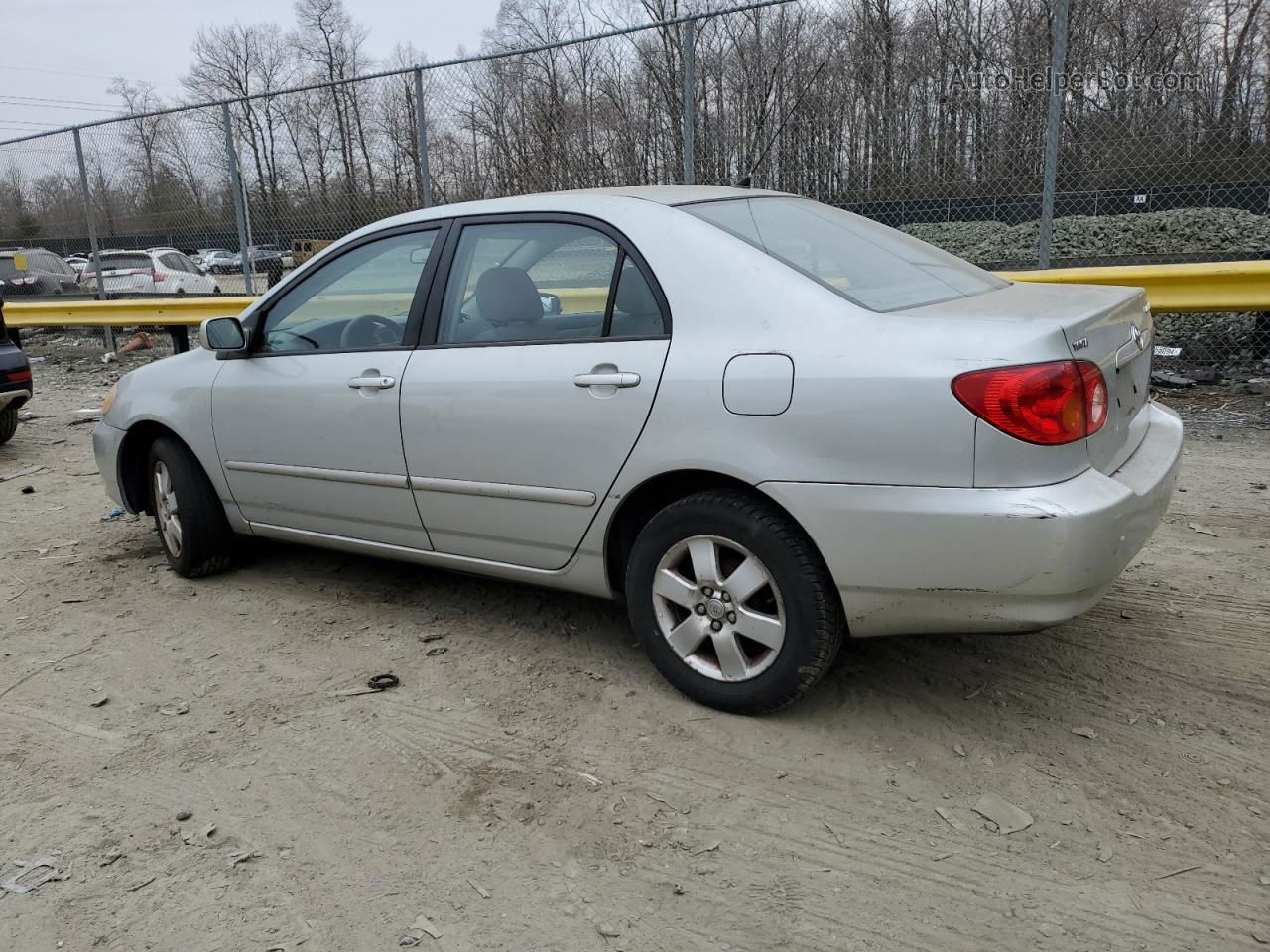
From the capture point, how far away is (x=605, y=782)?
281 cm

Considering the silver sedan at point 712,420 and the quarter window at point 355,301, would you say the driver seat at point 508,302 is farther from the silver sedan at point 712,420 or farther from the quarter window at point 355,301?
the quarter window at point 355,301

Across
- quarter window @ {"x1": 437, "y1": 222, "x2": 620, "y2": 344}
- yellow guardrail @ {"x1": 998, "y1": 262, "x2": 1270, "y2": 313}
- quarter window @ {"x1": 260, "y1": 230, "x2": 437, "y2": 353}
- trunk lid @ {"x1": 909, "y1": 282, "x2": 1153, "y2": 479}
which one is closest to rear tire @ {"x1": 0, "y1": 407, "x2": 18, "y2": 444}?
quarter window @ {"x1": 260, "y1": 230, "x2": 437, "y2": 353}

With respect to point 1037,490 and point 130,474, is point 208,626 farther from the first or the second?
point 1037,490

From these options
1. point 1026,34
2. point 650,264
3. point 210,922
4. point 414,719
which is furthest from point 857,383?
point 1026,34

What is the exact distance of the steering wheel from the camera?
3783mm

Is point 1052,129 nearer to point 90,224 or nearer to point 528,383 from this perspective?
point 528,383

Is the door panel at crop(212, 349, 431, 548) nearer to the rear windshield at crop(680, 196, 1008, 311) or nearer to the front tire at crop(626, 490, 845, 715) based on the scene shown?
the front tire at crop(626, 490, 845, 715)

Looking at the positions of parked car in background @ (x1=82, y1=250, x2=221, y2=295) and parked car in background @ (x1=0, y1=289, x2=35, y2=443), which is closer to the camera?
parked car in background @ (x1=0, y1=289, x2=35, y2=443)

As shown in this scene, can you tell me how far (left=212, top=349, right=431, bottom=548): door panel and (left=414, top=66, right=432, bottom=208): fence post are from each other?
17.6 ft

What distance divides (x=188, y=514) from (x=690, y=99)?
4968 mm

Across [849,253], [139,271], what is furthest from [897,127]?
[139,271]

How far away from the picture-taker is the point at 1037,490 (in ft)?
8.23

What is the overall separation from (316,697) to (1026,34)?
610 centimetres

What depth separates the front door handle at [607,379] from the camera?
3051 millimetres
